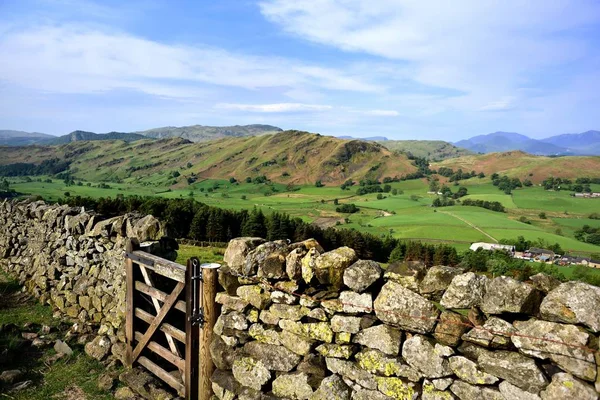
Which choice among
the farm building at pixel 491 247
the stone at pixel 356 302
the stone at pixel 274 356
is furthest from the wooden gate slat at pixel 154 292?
the farm building at pixel 491 247

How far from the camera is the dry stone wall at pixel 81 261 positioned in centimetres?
920

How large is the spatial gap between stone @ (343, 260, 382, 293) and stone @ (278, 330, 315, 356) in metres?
1.21

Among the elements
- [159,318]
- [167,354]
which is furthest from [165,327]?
[167,354]

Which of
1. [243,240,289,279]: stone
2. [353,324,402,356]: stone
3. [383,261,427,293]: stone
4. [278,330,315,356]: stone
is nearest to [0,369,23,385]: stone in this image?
[243,240,289,279]: stone

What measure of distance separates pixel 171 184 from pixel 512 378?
196 metres

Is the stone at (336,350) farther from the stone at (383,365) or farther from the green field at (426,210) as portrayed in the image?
the green field at (426,210)

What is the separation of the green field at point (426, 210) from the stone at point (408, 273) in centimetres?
8069

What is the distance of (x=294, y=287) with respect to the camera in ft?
19.0

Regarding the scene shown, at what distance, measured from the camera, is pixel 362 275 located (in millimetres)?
5191

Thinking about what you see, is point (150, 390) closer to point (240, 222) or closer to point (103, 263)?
point (103, 263)

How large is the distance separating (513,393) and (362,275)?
2171 mm

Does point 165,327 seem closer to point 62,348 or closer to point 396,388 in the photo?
point 62,348

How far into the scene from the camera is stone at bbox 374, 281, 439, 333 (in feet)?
15.4

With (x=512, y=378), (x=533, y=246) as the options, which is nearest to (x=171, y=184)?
(x=533, y=246)
